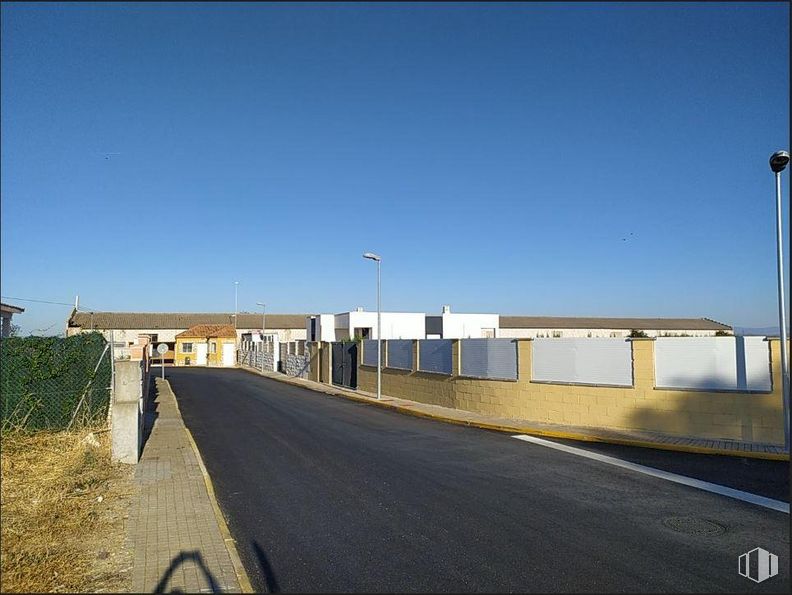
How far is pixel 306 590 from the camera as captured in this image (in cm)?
538

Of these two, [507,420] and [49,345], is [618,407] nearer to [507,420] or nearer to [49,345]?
[507,420]

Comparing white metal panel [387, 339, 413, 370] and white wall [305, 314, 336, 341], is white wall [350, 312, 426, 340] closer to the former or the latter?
white wall [305, 314, 336, 341]

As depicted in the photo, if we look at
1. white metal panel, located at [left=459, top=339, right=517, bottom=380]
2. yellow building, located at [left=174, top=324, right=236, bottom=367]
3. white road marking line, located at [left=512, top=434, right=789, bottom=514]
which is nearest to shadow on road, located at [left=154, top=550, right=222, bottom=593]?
white road marking line, located at [left=512, top=434, right=789, bottom=514]

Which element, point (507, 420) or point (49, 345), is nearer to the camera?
point (49, 345)

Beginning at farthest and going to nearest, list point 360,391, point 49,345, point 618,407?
point 360,391, point 618,407, point 49,345

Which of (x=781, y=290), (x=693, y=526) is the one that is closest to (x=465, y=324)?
(x=781, y=290)

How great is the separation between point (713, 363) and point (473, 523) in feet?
27.5

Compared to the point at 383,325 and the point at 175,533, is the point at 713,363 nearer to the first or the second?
the point at 175,533

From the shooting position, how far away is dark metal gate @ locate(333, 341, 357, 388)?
30.8 meters

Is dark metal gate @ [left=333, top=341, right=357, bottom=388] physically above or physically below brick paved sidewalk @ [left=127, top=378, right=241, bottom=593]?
above

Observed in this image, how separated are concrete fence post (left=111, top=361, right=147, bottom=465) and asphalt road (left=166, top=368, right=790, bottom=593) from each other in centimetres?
143

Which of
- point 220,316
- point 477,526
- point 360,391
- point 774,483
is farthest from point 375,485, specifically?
point 220,316

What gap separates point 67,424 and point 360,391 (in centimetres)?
1912

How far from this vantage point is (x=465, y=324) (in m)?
51.1
